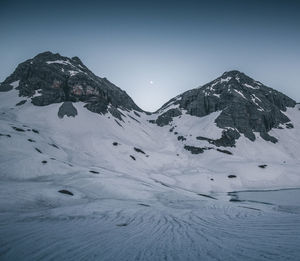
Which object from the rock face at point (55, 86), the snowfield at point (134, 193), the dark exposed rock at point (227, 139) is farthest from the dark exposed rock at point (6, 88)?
the dark exposed rock at point (227, 139)

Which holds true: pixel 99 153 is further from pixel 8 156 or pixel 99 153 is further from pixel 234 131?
pixel 234 131

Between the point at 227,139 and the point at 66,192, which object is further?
the point at 227,139

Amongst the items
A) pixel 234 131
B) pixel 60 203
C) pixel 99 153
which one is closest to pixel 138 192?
pixel 60 203

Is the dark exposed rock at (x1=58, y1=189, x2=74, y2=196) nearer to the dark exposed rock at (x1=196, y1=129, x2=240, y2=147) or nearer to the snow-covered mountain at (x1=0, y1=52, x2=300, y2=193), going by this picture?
the snow-covered mountain at (x1=0, y1=52, x2=300, y2=193)

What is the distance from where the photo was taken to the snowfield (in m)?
7.44

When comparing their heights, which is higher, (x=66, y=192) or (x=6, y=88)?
(x=6, y=88)

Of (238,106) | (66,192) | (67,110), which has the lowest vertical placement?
(66,192)

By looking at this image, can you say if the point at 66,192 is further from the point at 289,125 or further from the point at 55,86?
the point at 289,125

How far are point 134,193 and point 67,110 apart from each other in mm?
79822

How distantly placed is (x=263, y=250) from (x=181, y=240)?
3249 mm

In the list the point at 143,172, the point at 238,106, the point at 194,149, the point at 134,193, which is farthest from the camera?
the point at 238,106

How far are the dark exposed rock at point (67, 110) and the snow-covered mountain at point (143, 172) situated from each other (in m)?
0.72

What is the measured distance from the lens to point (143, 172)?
6109 cm

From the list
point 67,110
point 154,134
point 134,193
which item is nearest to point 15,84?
point 67,110
